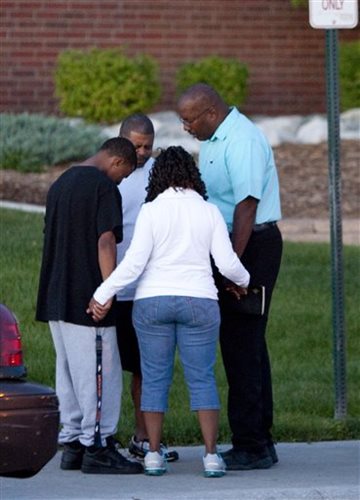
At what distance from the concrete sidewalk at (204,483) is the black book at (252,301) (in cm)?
80

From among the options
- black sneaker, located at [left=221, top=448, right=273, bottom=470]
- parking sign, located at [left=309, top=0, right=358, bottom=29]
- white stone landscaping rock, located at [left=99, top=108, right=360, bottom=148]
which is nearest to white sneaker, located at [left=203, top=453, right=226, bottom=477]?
black sneaker, located at [left=221, top=448, right=273, bottom=470]

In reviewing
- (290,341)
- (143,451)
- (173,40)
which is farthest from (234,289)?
(173,40)

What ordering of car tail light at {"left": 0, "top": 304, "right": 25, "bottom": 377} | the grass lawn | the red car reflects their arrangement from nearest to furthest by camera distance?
the red car < car tail light at {"left": 0, "top": 304, "right": 25, "bottom": 377} < the grass lawn

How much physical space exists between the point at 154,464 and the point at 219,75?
12.8 meters

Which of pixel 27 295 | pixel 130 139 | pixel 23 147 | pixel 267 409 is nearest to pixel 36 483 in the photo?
pixel 267 409

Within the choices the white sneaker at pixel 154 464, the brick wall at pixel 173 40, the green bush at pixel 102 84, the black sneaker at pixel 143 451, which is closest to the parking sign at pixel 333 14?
the black sneaker at pixel 143 451

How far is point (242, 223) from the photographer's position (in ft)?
21.7

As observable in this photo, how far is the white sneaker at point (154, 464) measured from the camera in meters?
6.65

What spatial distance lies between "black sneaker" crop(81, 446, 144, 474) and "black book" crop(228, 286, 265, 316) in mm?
927

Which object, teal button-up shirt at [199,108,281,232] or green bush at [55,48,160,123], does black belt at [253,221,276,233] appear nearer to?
teal button-up shirt at [199,108,281,232]

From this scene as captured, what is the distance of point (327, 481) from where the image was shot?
659 cm

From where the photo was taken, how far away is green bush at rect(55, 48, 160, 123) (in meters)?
18.2

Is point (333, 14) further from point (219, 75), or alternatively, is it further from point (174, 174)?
point (219, 75)

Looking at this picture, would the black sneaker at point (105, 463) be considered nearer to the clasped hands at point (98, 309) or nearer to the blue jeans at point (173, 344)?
the blue jeans at point (173, 344)
